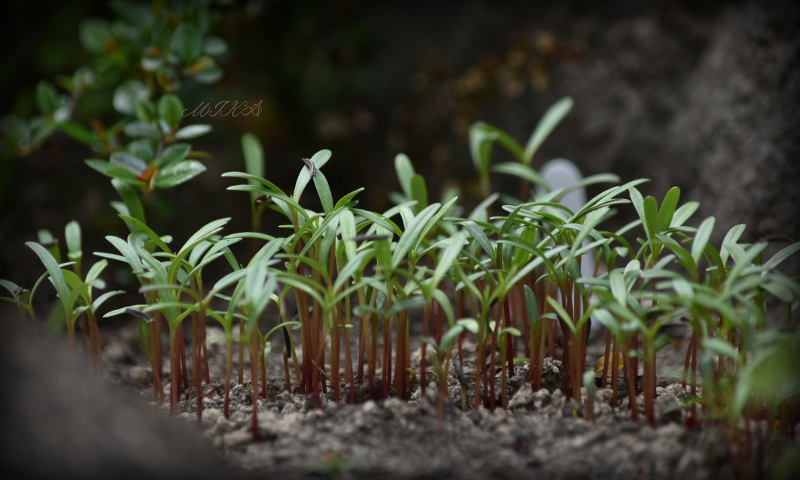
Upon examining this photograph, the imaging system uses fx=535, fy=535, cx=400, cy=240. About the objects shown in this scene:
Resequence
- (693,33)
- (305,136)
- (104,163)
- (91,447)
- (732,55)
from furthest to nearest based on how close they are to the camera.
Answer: (305,136) → (693,33) → (732,55) → (104,163) → (91,447)

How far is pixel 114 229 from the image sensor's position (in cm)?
176

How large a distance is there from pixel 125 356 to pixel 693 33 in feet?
6.00

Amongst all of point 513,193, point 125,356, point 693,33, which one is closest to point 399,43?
point 513,193

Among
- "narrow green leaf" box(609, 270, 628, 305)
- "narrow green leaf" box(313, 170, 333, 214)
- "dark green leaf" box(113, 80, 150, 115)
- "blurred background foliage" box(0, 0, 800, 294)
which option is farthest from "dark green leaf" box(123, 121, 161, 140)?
"narrow green leaf" box(609, 270, 628, 305)

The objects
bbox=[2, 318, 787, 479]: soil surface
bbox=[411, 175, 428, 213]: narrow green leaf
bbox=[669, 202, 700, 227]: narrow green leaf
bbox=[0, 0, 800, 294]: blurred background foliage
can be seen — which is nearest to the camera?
bbox=[2, 318, 787, 479]: soil surface

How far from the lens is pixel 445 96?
207 cm

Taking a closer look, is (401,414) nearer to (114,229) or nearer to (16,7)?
(114,229)

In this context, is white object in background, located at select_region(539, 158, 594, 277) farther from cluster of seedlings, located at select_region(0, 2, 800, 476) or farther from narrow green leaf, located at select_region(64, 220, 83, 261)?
narrow green leaf, located at select_region(64, 220, 83, 261)

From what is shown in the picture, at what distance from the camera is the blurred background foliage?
4.86 ft

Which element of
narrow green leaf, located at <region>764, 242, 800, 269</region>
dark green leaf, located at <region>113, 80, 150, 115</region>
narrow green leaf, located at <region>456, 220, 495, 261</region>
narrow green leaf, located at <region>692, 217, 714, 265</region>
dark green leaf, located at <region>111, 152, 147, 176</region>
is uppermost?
dark green leaf, located at <region>113, 80, 150, 115</region>

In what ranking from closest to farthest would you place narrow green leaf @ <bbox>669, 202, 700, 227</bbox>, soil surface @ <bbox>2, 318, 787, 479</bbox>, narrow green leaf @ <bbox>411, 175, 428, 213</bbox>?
1. soil surface @ <bbox>2, 318, 787, 479</bbox>
2. narrow green leaf @ <bbox>669, 202, 700, 227</bbox>
3. narrow green leaf @ <bbox>411, 175, 428, 213</bbox>

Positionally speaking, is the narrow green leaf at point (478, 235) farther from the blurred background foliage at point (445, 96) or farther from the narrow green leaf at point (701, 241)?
the blurred background foliage at point (445, 96)

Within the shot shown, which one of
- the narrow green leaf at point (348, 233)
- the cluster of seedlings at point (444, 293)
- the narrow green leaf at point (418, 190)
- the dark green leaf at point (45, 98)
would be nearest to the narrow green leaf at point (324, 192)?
the cluster of seedlings at point (444, 293)

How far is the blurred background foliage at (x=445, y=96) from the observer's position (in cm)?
148
